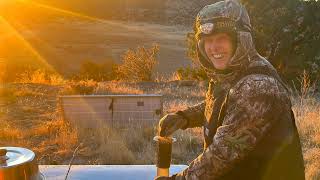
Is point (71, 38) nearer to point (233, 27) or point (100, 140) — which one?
point (100, 140)

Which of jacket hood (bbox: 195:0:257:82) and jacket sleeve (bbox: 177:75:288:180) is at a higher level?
jacket hood (bbox: 195:0:257:82)

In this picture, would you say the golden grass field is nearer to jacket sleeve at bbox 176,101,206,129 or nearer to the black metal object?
jacket sleeve at bbox 176,101,206,129

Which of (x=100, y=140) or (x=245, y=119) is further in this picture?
(x=100, y=140)

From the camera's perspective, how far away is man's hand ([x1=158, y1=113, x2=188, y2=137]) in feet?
8.16

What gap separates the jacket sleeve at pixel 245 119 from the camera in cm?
199

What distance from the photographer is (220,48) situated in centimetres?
219

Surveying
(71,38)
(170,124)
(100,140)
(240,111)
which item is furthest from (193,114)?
(71,38)

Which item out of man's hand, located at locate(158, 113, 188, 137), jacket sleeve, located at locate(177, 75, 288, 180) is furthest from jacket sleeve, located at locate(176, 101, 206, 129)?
jacket sleeve, located at locate(177, 75, 288, 180)

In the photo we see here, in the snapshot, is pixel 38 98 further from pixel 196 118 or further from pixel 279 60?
pixel 196 118

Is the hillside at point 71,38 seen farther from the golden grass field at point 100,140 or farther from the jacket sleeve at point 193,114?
the jacket sleeve at point 193,114

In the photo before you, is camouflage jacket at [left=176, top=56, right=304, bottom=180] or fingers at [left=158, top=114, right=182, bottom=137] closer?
camouflage jacket at [left=176, top=56, right=304, bottom=180]

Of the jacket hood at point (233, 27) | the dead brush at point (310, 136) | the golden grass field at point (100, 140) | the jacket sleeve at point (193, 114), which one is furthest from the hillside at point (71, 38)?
the jacket hood at point (233, 27)

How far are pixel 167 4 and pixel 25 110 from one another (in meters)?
63.2

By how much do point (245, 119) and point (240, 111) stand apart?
0.04m
